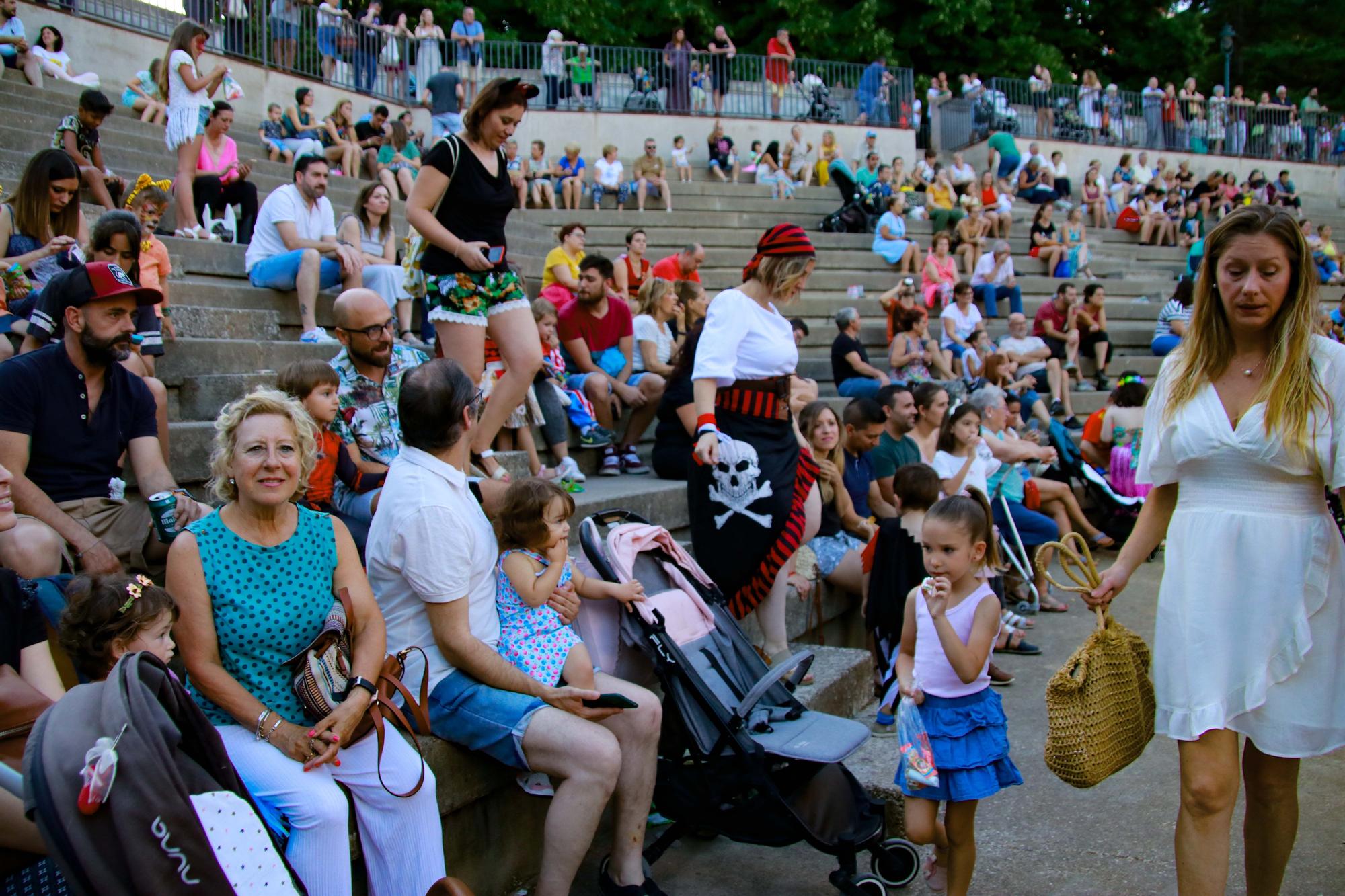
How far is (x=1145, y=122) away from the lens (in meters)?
25.1

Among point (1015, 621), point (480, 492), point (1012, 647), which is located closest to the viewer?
point (480, 492)

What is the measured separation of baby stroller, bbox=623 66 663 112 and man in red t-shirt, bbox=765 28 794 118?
2.35 metres

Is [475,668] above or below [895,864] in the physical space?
above

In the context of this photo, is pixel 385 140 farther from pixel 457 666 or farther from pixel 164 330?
pixel 457 666

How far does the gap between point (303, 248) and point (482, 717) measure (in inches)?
185

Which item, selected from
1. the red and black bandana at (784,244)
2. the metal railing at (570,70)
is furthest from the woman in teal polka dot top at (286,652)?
the metal railing at (570,70)

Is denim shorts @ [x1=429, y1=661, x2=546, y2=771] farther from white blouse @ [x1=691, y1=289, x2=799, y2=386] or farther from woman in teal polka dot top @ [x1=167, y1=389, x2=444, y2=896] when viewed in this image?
white blouse @ [x1=691, y1=289, x2=799, y2=386]

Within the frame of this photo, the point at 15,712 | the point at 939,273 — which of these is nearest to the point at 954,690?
the point at 15,712

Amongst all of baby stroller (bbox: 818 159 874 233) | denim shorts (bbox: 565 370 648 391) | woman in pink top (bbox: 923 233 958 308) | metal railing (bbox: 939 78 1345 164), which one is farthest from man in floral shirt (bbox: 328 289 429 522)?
metal railing (bbox: 939 78 1345 164)

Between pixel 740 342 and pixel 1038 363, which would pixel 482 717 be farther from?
pixel 1038 363

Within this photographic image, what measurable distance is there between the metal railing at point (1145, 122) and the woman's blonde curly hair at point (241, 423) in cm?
2238

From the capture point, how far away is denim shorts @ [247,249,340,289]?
6898mm

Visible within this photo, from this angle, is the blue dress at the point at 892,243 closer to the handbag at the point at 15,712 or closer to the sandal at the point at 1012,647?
the sandal at the point at 1012,647

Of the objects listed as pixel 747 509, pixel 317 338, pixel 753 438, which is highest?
pixel 317 338
